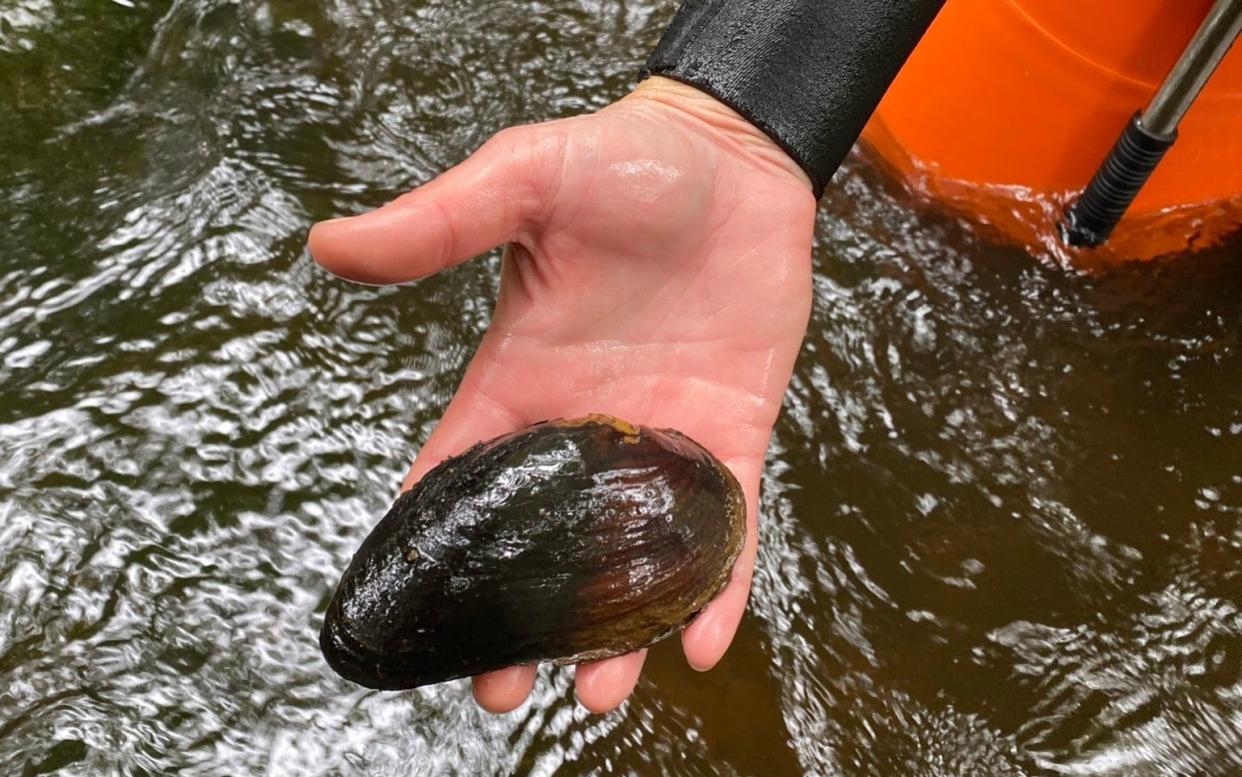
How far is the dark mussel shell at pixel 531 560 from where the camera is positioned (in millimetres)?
1639

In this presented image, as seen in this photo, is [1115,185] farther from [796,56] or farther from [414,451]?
[414,451]

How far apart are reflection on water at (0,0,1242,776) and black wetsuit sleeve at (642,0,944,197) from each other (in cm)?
81

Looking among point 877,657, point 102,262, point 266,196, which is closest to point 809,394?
point 877,657

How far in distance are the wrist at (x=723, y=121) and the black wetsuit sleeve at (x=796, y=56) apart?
0.06 ft

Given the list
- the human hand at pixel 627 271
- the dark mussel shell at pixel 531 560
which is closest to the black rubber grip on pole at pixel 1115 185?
the human hand at pixel 627 271

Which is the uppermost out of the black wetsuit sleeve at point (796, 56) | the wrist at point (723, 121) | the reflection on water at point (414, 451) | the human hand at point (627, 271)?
the black wetsuit sleeve at point (796, 56)

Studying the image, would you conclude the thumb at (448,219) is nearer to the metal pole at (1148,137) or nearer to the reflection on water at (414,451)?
the reflection on water at (414,451)

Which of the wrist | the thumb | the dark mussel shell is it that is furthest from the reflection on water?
the thumb

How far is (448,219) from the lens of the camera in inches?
61.3

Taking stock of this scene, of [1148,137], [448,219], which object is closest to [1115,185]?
[1148,137]

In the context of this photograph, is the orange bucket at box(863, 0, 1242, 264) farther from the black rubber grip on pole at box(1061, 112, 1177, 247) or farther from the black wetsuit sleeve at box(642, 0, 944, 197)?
the black wetsuit sleeve at box(642, 0, 944, 197)

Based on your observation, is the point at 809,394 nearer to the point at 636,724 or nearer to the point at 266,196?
the point at 636,724

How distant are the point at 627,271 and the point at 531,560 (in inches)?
24.0

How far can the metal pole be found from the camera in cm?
224
